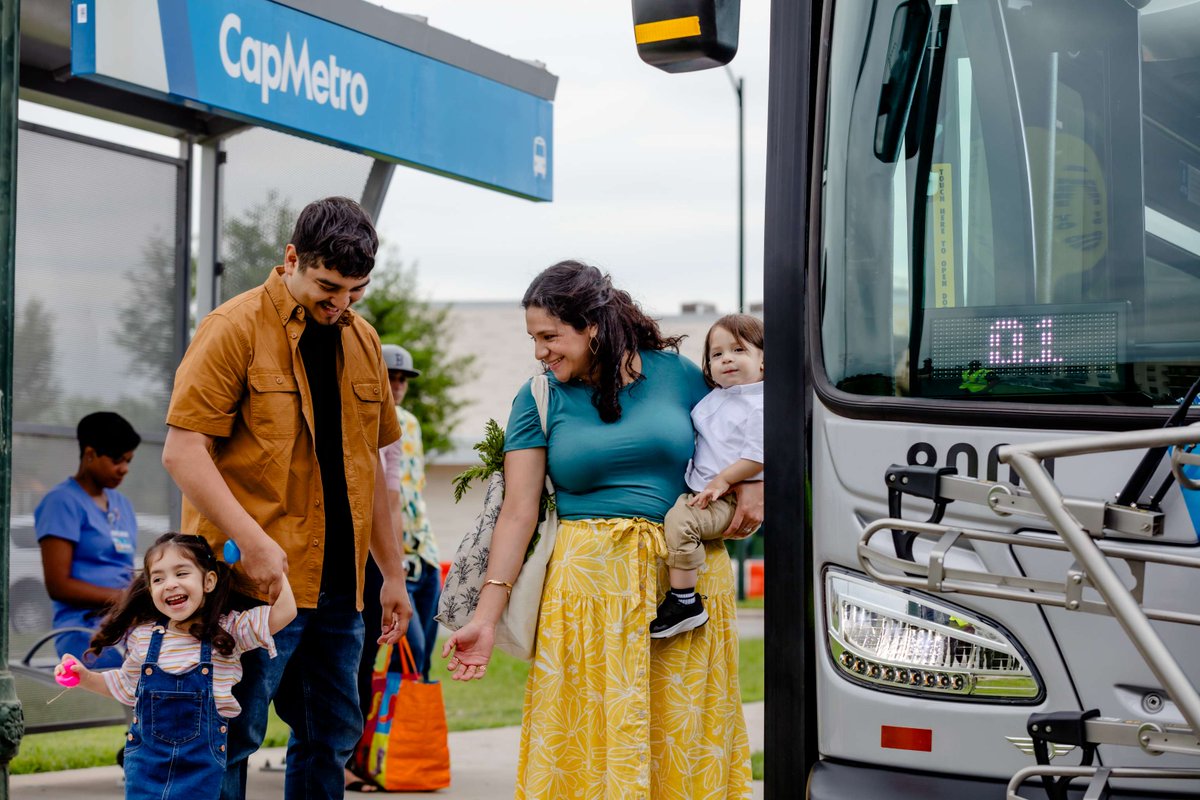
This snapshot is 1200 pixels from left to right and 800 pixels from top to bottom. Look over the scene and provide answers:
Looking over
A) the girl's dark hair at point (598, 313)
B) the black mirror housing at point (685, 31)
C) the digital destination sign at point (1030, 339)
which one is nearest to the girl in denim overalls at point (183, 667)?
the girl's dark hair at point (598, 313)

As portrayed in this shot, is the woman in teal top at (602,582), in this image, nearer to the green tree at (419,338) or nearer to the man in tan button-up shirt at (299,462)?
the man in tan button-up shirt at (299,462)

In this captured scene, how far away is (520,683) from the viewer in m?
12.7

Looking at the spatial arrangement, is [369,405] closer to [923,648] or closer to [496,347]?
[923,648]

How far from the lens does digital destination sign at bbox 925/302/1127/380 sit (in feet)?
10.1

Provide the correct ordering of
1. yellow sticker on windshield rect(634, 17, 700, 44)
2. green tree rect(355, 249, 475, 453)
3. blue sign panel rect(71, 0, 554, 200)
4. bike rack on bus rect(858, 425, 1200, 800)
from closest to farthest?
bike rack on bus rect(858, 425, 1200, 800) → yellow sticker on windshield rect(634, 17, 700, 44) → blue sign panel rect(71, 0, 554, 200) → green tree rect(355, 249, 475, 453)

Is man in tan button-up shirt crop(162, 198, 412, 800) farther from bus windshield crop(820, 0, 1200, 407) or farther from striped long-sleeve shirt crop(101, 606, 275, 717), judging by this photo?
bus windshield crop(820, 0, 1200, 407)

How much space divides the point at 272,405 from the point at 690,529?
121 cm

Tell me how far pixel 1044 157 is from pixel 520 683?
33.4 ft

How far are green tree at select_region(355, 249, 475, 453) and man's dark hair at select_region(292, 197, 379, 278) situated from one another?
31.8 metres

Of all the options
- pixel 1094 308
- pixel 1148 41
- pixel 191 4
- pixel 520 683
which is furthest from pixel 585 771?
pixel 520 683

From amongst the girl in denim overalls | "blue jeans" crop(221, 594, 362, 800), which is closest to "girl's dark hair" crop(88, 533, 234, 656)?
the girl in denim overalls

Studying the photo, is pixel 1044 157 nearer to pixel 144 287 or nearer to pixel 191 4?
pixel 191 4

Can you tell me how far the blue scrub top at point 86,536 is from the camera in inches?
250

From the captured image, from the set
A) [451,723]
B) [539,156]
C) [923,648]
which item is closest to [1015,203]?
[923,648]
